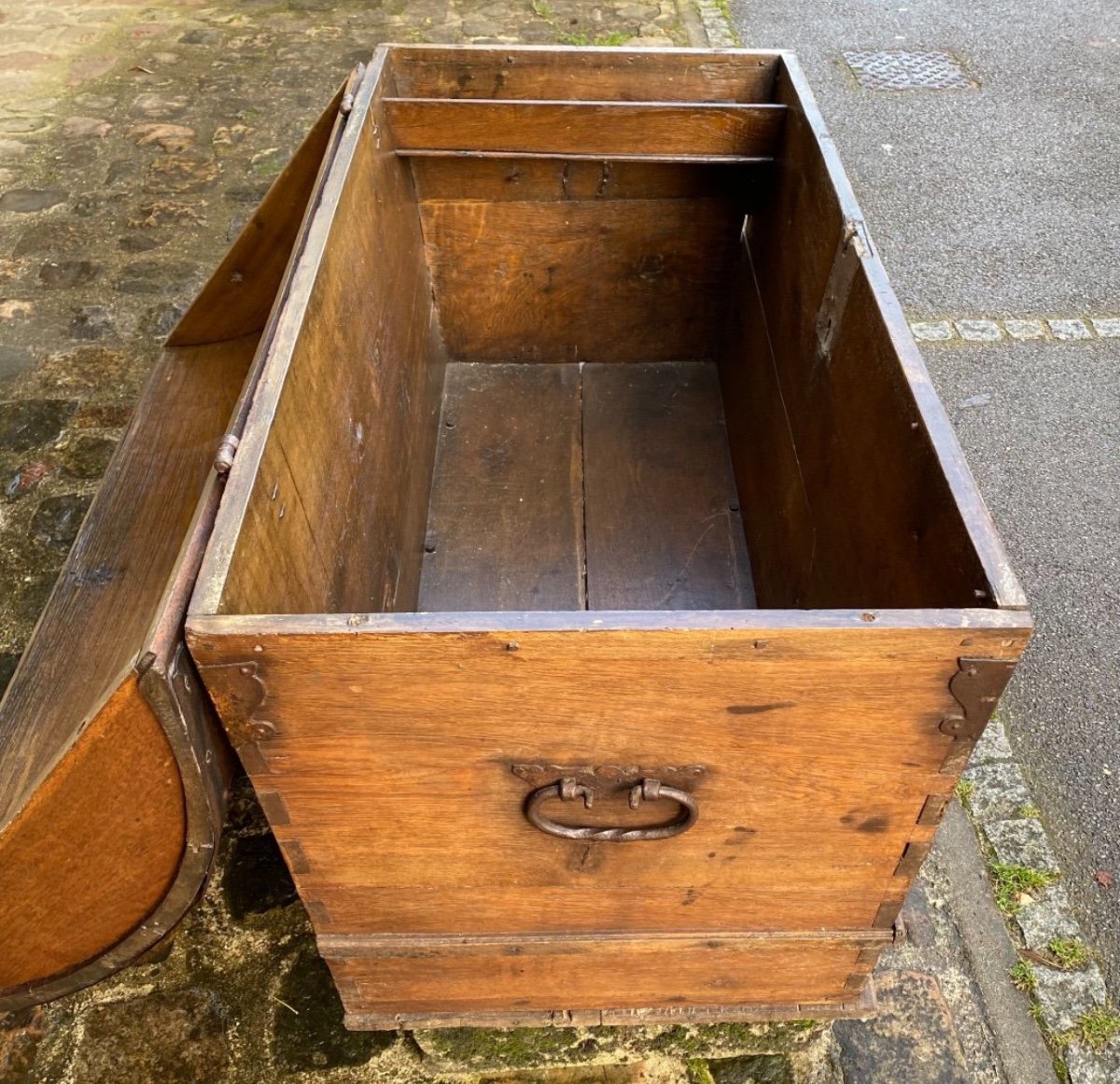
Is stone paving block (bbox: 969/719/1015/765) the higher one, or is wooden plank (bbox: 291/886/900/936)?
wooden plank (bbox: 291/886/900/936)

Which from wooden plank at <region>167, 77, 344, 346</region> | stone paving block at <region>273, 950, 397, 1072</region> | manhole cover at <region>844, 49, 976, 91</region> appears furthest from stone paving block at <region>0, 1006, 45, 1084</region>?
manhole cover at <region>844, 49, 976, 91</region>

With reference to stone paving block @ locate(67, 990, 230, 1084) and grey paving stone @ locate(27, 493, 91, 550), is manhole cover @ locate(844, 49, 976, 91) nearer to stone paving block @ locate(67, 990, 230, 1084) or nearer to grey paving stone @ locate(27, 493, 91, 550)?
grey paving stone @ locate(27, 493, 91, 550)

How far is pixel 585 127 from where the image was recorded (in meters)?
2.86

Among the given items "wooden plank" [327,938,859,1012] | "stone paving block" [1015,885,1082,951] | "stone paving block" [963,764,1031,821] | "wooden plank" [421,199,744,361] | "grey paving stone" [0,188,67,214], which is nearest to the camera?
"wooden plank" [327,938,859,1012]

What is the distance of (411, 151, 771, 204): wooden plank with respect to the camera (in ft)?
9.55

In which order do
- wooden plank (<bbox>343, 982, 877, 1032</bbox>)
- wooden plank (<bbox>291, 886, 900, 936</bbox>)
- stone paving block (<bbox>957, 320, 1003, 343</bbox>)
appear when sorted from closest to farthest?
wooden plank (<bbox>291, 886, 900, 936</bbox>)
wooden plank (<bbox>343, 982, 877, 1032</bbox>)
stone paving block (<bbox>957, 320, 1003, 343</bbox>)

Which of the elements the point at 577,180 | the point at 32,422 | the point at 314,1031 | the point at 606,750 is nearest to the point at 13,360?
the point at 32,422

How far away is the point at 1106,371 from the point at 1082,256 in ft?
3.03

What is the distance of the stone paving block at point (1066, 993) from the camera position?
211 cm

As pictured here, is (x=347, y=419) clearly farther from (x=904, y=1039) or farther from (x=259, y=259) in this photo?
(x=904, y=1039)

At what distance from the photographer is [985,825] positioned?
2453 mm

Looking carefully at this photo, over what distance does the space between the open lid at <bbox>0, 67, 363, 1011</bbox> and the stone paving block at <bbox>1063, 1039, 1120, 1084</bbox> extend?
1908mm

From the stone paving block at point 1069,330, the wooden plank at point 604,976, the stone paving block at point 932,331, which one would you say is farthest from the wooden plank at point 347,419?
the stone paving block at point 1069,330

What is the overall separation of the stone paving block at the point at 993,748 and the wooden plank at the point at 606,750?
1.09 metres
